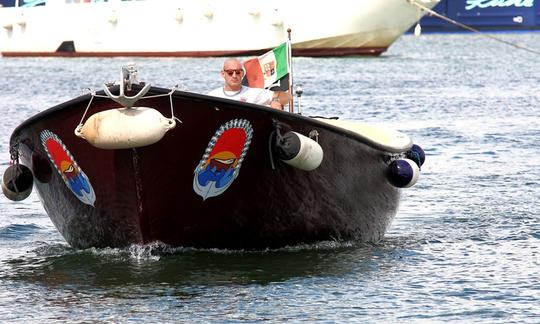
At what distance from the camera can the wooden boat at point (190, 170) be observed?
9305 millimetres

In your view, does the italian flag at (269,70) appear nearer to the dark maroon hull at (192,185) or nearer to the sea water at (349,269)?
the sea water at (349,269)

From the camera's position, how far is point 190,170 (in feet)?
31.6

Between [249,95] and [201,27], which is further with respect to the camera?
[201,27]

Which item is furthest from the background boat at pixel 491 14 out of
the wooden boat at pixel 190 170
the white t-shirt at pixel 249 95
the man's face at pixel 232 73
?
the wooden boat at pixel 190 170

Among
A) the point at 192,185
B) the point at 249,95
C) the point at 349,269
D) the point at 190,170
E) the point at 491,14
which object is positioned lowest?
the point at 491,14

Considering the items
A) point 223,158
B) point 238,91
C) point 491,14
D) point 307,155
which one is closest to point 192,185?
point 223,158

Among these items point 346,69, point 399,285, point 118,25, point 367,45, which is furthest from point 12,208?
point 118,25

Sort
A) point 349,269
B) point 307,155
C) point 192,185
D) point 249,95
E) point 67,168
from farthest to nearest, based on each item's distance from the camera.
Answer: point 249,95 → point 349,269 → point 67,168 → point 192,185 → point 307,155

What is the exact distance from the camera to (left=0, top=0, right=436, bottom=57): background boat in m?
49.9

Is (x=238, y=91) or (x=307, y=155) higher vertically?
(x=238, y=91)

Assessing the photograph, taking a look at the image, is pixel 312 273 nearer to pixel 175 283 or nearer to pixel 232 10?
pixel 175 283

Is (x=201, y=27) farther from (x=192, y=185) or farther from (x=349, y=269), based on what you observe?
(x=192, y=185)

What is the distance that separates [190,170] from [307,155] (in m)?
0.80

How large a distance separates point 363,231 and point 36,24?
4776 centimetres
